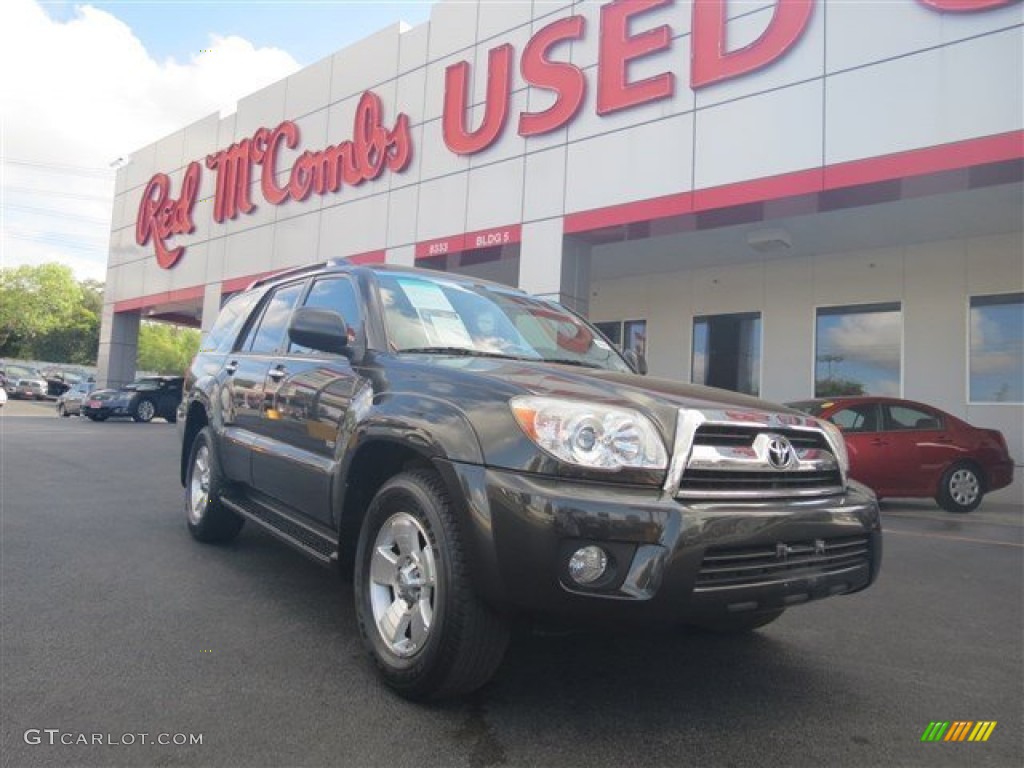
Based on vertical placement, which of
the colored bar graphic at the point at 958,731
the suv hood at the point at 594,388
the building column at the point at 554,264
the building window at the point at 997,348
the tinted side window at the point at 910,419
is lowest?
the colored bar graphic at the point at 958,731

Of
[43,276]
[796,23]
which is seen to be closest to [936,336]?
[796,23]

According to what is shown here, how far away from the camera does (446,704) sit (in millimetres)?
2729

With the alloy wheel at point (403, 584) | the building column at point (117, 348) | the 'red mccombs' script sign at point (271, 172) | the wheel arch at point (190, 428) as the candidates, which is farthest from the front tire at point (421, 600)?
the building column at point (117, 348)

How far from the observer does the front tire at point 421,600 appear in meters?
2.53

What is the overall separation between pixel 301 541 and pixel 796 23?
34.8ft

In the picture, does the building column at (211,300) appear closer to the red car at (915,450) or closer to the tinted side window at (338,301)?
the red car at (915,450)

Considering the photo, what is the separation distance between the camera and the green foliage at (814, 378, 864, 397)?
1391 cm

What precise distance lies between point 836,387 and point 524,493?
13321 mm

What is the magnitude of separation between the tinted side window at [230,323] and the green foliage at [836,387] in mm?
11894

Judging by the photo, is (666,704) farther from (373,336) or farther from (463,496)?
(373,336)

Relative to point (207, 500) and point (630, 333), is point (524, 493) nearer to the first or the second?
point (207, 500)

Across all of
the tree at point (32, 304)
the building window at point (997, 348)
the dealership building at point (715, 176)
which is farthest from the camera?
the tree at point (32, 304)

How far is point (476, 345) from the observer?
358 cm

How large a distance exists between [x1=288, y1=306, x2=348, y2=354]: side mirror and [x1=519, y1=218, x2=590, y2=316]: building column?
32.0ft
